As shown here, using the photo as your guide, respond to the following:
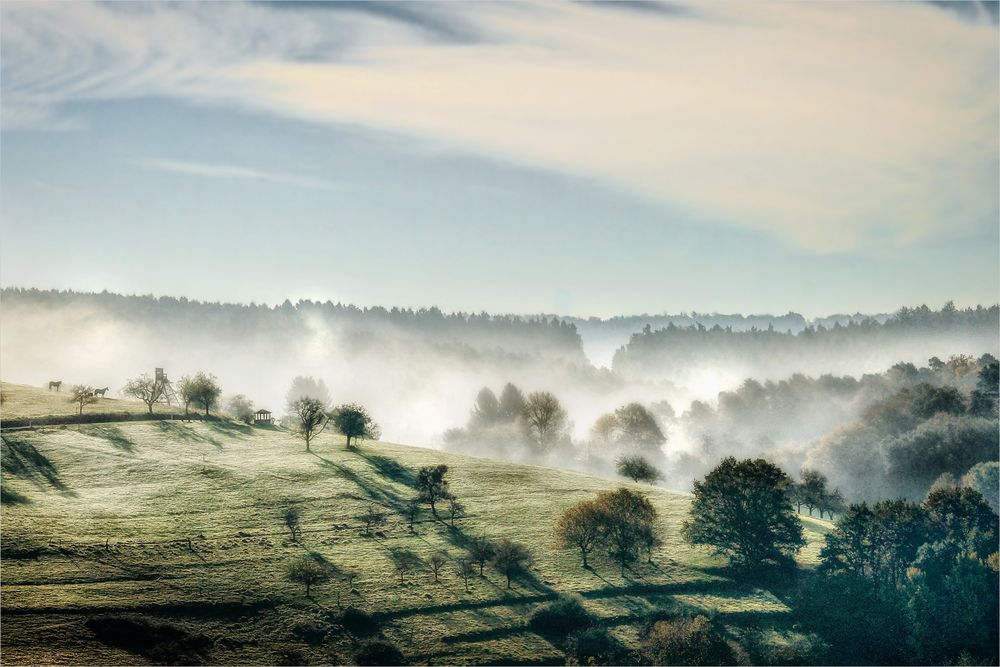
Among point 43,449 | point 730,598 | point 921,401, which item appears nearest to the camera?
point 730,598

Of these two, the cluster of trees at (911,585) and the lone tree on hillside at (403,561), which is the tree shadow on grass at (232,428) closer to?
the lone tree on hillside at (403,561)

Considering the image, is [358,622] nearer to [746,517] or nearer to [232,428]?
[746,517]

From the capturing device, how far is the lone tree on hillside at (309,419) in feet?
419

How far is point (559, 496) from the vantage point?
359 ft

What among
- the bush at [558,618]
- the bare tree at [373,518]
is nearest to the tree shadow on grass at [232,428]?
the bare tree at [373,518]

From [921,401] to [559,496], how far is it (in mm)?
119720

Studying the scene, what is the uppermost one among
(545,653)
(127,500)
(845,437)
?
(845,437)

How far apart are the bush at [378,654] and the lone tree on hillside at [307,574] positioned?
420 inches

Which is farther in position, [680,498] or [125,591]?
[680,498]

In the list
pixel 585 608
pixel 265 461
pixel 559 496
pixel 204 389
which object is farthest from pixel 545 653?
pixel 204 389

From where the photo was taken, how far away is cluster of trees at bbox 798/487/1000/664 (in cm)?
7706

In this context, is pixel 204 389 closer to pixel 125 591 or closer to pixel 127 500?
pixel 127 500

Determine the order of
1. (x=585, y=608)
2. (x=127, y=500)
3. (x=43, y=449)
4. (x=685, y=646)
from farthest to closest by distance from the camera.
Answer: (x=43, y=449) < (x=127, y=500) < (x=585, y=608) < (x=685, y=646)

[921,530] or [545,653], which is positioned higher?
[921,530]
